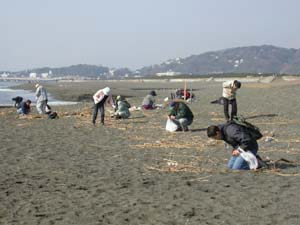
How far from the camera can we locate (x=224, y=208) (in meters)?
6.27

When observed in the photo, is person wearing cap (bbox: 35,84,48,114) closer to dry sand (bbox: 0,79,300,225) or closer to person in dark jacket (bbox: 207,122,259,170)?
dry sand (bbox: 0,79,300,225)

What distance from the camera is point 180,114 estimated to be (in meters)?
14.6

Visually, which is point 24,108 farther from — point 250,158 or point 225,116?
point 250,158

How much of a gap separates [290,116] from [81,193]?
13.6 m

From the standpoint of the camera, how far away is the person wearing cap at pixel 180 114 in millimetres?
14492

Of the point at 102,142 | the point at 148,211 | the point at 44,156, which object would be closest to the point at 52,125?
the point at 102,142

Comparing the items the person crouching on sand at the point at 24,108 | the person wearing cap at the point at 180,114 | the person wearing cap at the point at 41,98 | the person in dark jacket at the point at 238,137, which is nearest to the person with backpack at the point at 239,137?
the person in dark jacket at the point at 238,137

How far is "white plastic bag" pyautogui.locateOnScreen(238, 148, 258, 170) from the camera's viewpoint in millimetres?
8516

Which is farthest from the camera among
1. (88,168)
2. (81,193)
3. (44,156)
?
(44,156)

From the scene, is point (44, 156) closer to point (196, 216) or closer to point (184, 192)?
point (184, 192)

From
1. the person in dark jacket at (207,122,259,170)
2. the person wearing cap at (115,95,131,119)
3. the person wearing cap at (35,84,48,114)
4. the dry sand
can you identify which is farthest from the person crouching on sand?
the person in dark jacket at (207,122,259,170)

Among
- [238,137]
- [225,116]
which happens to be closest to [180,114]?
[225,116]

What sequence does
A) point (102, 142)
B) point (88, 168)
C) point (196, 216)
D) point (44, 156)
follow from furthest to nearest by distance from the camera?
1. point (102, 142)
2. point (44, 156)
3. point (88, 168)
4. point (196, 216)

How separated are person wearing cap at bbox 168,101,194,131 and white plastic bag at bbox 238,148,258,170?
592cm
